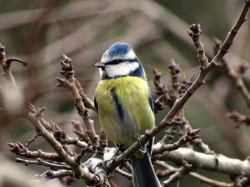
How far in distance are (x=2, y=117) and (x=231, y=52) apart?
4391 mm

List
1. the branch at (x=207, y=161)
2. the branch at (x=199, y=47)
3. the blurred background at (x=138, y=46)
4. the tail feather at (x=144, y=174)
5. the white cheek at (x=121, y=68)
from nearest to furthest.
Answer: the branch at (x=199, y=47)
the tail feather at (x=144, y=174)
the branch at (x=207, y=161)
the white cheek at (x=121, y=68)
the blurred background at (x=138, y=46)

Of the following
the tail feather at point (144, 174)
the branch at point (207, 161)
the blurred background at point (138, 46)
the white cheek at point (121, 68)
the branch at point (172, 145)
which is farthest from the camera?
the blurred background at point (138, 46)

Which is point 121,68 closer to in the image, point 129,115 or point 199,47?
point 129,115

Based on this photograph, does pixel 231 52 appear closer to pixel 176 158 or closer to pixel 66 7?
pixel 66 7

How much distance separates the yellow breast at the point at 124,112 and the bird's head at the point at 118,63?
15 cm

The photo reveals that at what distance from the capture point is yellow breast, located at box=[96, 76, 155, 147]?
3.01m

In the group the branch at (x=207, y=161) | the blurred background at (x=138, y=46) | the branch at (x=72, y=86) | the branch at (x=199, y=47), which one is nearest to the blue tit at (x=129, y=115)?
the branch at (x=207, y=161)

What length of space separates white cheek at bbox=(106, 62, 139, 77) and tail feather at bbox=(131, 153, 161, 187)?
0.55 m

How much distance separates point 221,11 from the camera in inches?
270

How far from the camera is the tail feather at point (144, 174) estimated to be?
2967 millimetres

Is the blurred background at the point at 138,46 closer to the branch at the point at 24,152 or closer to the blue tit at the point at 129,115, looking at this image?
the blue tit at the point at 129,115

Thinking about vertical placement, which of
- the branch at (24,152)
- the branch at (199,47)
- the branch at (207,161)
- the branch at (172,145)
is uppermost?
the branch at (199,47)

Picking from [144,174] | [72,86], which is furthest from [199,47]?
[144,174]

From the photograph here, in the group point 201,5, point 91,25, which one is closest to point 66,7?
point 91,25
